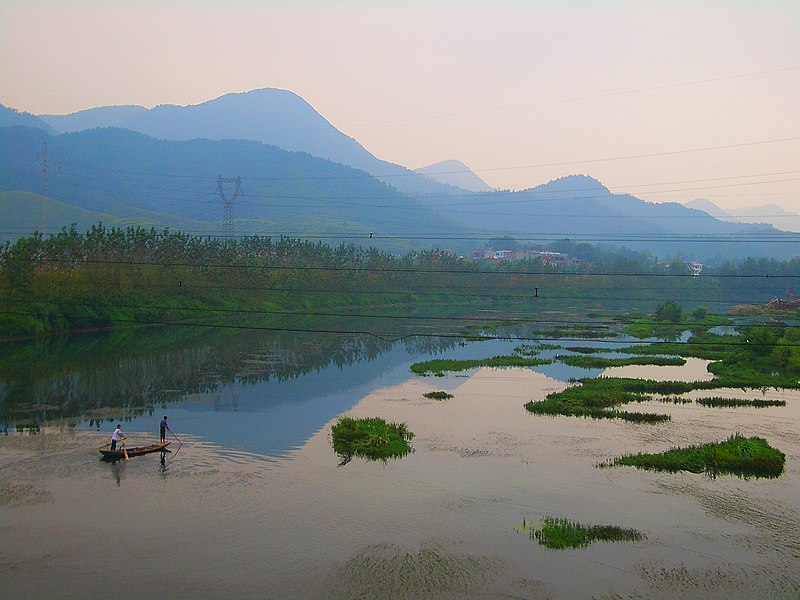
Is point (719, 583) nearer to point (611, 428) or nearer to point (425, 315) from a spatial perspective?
point (611, 428)

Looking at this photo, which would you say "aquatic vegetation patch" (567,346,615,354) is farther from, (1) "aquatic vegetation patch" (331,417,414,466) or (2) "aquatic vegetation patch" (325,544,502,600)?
(2) "aquatic vegetation patch" (325,544,502,600)

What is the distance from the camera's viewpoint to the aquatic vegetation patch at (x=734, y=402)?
36.9 metres

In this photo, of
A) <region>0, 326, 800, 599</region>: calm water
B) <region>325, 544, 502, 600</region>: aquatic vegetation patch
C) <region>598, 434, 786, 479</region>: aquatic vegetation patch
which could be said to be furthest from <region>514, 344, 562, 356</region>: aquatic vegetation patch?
<region>325, 544, 502, 600</region>: aquatic vegetation patch

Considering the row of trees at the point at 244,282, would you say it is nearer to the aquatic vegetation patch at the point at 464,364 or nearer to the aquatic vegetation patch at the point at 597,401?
the aquatic vegetation patch at the point at 597,401

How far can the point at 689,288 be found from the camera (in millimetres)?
122688

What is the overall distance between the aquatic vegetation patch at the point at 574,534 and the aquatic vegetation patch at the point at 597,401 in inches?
561

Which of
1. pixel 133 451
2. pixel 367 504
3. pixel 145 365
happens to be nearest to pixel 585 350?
pixel 145 365

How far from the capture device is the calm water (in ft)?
56.6

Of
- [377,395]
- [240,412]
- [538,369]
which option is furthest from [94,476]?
[538,369]

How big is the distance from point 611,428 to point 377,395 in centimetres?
1327

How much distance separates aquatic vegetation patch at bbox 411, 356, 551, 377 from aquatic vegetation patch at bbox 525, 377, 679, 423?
9.36m

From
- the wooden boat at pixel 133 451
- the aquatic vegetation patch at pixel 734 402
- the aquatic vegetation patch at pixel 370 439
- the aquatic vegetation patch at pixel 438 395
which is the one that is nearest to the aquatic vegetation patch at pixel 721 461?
the aquatic vegetation patch at pixel 370 439

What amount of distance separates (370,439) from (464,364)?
23122 millimetres

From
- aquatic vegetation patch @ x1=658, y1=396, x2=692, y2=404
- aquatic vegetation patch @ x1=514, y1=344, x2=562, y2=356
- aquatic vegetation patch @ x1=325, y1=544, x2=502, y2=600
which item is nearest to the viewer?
aquatic vegetation patch @ x1=325, y1=544, x2=502, y2=600
